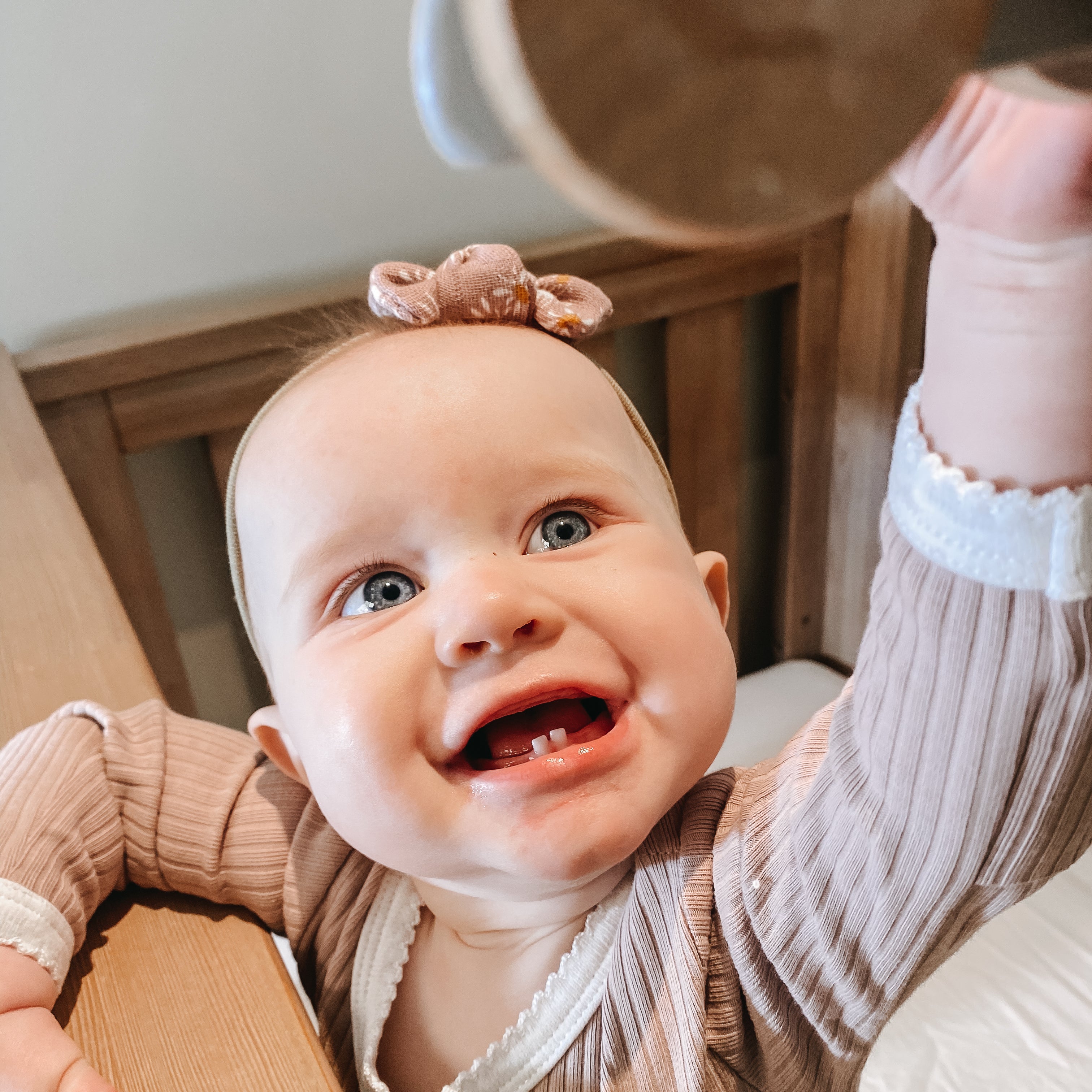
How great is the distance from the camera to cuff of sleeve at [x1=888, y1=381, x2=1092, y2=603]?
29 cm

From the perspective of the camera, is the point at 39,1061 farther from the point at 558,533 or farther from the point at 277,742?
the point at 558,533

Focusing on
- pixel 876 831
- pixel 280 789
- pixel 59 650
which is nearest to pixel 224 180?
pixel 59 650

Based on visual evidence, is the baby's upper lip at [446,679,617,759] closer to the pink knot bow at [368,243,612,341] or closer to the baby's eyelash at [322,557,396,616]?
the baby's eyelash at [322,557,396,616]

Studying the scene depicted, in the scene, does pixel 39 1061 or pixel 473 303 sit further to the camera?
pixel 473 303

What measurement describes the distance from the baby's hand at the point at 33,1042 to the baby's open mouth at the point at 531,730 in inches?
8.7

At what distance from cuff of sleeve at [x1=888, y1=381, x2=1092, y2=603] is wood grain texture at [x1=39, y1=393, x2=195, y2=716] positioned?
34.6 inches

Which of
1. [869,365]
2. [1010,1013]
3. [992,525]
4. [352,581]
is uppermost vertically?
[992,525]

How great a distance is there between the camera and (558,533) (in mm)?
517

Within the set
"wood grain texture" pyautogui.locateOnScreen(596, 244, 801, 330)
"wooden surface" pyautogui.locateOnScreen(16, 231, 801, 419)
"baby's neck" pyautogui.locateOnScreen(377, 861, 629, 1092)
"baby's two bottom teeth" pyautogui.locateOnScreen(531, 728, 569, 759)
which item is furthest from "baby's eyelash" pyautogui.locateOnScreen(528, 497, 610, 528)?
"wood grain texture" pyautogui.locateOnScreen(596, 244, 801, 330)

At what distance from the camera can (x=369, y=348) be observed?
1.87 ft

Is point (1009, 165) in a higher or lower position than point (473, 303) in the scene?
higher

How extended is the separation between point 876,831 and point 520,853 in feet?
0.53

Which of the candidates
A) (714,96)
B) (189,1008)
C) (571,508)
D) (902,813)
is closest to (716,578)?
(571,508)

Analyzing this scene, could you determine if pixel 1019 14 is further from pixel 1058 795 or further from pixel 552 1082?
pixel 552 1082
